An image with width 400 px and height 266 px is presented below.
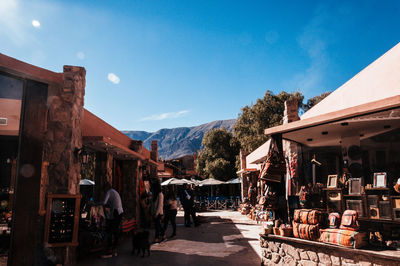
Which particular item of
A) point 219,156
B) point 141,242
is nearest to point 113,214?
point 141,242

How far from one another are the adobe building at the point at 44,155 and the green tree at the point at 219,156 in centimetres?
1989

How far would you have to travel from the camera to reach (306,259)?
15.5ft

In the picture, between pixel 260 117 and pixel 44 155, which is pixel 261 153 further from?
pixel 260 117

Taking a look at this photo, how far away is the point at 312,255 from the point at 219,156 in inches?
1021

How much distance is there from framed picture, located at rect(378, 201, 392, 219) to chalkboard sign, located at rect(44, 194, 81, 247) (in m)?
6.18

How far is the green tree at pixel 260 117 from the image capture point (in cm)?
2483

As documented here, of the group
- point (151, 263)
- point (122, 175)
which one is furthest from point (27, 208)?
point (122, 175)

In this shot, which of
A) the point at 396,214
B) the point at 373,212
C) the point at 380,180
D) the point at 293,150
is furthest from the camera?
the point at 293,150

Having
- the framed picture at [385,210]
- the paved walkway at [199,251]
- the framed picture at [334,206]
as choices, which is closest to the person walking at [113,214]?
the paved walkway at [199,251]

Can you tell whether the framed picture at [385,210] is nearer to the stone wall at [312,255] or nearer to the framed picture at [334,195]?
the framed picture at [334,195]

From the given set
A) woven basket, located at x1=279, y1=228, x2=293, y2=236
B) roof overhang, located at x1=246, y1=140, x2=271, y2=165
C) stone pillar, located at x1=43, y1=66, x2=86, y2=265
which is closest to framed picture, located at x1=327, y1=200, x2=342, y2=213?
woven basket, located at x1=279, y1=228, x2=293, y2=236

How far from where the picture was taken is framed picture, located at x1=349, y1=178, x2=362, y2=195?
247 inches

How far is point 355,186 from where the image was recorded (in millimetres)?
6383

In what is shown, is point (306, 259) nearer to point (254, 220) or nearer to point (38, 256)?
point (38, 256)
